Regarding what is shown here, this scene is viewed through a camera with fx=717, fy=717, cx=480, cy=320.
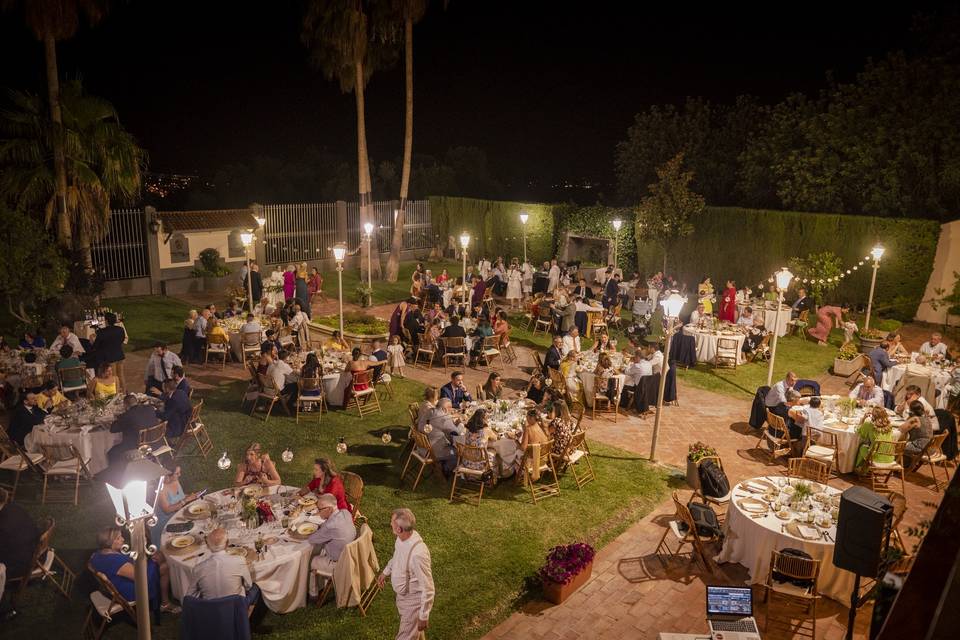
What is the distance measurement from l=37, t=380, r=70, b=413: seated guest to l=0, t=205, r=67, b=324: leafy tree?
4422 millimetres

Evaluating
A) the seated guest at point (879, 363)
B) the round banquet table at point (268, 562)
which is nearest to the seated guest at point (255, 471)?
the round banquet table at point (268, 562)

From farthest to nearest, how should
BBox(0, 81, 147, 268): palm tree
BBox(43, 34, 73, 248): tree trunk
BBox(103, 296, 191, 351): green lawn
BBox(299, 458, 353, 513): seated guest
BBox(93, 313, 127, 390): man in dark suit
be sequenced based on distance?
BBox(103, 296, 191, 351): green lawn < BBox(43, 34, 73, 248): tree trunk < BBox(0, 81, 147, 268): palm tree < BBox(93, 313, 127, 390): man in dark suit < BBox(299, 458, 353, 513): seated guest

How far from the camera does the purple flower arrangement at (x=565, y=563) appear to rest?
7.58 metres

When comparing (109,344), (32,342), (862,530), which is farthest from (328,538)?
(32,342)

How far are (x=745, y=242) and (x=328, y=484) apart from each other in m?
19.2

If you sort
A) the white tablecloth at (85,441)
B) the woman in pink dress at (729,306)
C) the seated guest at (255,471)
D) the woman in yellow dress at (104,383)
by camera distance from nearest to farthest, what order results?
the seated guest at (255,471)
the white tablecloth at (85,441)
the woman in yellow dress at (104,383)
the woman in pink dress at (729,306)

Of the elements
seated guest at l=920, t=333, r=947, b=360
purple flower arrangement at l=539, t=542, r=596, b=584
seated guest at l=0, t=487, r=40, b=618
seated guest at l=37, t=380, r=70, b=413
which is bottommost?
purple flower arrangement at l=539, t=542, r=596, b=584

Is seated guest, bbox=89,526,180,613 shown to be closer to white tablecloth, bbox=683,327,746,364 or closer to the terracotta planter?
the terracotta planter

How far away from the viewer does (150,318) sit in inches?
787

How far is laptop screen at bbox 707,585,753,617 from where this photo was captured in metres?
6.25

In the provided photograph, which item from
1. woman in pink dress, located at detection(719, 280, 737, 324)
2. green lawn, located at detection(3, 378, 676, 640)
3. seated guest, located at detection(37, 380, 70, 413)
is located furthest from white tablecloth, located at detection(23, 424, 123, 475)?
woman in pink dress, located at detection(719, 280, 737, 324)

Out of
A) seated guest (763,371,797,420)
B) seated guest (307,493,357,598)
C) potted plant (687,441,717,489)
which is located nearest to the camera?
seated guest (307,493,357,598)

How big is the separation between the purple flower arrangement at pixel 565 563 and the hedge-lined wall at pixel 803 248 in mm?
13773

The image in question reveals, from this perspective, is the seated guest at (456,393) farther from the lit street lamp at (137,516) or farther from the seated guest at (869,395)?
the lit street lamp at (137,516)
